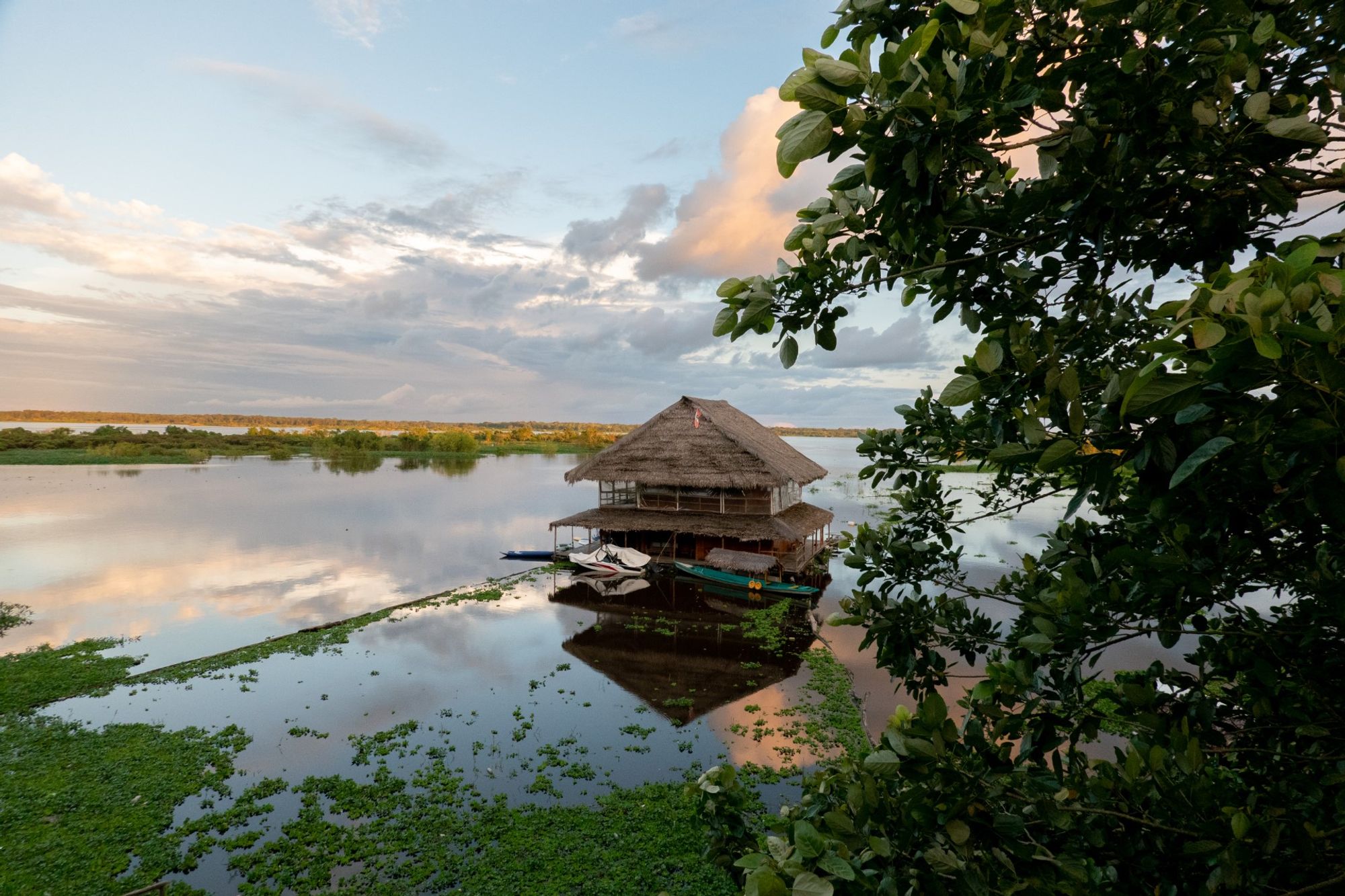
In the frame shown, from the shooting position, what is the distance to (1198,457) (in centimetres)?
88

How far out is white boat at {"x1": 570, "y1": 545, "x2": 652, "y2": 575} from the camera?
20.3m

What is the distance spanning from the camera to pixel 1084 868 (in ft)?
4.15

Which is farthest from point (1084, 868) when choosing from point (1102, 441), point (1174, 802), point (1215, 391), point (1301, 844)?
point (1215, 391)

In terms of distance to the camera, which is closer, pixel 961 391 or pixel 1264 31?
pixel 1264 31

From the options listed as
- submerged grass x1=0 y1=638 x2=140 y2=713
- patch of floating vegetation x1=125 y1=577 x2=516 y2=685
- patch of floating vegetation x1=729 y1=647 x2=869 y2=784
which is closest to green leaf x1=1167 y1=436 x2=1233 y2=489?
patch of floating vegetation x1=729 y1=647 x2=869 y2=784

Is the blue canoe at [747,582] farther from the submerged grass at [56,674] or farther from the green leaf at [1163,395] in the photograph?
the green leaf at [1163,395]

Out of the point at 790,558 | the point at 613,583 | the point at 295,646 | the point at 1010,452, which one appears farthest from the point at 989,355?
the point at 613,583

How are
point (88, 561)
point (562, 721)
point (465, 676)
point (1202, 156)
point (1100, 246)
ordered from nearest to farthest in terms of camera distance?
1. point (1202, 156)
2. point (1100, 246)
3. point (562, 721)
4. point (465, 676)
5. point (88, 561)

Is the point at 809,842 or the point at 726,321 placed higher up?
the point at 726,321

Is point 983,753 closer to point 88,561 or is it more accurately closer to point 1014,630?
point 1014,630

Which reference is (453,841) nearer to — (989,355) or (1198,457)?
(989,355)

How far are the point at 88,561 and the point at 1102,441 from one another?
1208 inches

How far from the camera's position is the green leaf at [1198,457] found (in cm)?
86

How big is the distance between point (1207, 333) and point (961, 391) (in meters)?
0.64
